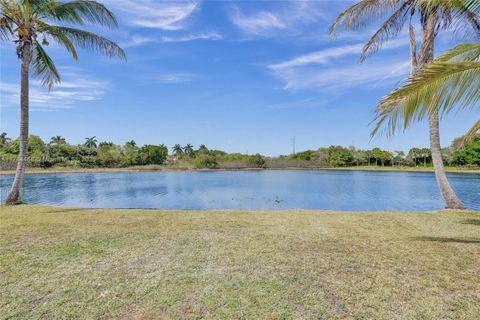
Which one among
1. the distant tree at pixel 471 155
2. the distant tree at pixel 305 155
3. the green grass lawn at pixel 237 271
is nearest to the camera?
the green grass lawn at pixel 237 271

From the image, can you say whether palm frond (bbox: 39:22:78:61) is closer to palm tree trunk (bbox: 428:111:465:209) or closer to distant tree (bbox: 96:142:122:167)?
palm tree trunk (bbox: 428:111:465:209)

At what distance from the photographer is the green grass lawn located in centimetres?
279

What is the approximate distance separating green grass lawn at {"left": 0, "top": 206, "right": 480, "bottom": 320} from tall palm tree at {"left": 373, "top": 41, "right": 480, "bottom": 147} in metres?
2.27

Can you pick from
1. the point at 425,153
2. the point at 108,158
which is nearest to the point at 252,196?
the point at 108,158

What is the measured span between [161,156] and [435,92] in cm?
8325

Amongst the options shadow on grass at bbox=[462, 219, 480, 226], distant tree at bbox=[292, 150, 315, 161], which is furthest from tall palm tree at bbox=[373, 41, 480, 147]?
distant tree at bbox=[292, 150, 315, 161]

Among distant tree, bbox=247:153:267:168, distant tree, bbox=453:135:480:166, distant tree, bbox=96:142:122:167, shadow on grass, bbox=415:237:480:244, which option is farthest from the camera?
distant tree, bbox=247:153:267:168

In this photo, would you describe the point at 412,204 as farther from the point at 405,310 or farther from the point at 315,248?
the point at 405,310

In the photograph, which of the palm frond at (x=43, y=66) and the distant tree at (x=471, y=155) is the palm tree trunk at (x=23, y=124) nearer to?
the palm frond at (x=43, y=66)

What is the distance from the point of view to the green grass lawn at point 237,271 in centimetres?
279

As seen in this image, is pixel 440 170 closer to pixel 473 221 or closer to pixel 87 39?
pixel 473 221

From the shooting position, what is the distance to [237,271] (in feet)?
12.2

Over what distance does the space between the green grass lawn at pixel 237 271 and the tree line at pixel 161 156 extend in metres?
68.6

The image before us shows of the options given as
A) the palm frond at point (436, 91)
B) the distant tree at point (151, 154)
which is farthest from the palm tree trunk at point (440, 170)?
the distant tree at point (151, 154)
